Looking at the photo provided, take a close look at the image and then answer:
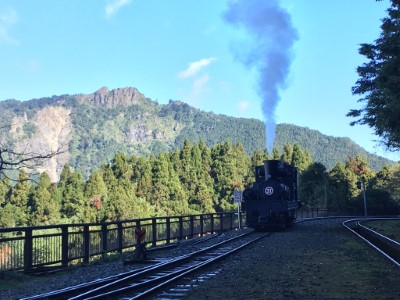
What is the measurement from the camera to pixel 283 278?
405 inches

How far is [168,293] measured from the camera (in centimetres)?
859

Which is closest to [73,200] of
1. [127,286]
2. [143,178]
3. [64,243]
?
[143,178]

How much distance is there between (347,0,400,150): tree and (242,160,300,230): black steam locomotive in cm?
611

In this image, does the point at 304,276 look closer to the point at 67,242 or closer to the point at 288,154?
the point at 67,242

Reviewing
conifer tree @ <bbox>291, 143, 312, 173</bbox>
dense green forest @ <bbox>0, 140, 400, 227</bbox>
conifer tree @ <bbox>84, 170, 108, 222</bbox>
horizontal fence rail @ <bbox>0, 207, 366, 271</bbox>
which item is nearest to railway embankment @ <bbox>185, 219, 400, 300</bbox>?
horizontal fence rail @ <bbox>0, 207, 366, 271</bbox>

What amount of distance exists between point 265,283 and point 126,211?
53.7 meters

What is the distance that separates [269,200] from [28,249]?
17093mm

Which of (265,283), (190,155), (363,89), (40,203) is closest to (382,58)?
(363,89)

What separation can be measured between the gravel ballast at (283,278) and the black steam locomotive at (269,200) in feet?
34.2

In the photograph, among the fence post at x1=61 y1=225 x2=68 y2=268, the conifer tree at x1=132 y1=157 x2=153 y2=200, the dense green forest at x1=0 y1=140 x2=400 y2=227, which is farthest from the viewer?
the conifer tree at x1=132 y1=157 x2=153 y2=200

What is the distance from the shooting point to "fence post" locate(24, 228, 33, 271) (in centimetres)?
1093

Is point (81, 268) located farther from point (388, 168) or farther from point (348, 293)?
point (388, 168)

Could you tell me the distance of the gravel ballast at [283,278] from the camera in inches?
338

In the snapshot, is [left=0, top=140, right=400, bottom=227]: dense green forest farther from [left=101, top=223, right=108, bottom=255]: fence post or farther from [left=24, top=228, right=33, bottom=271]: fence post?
[left=24, top=228, right=33, bottom=271]: fence post
